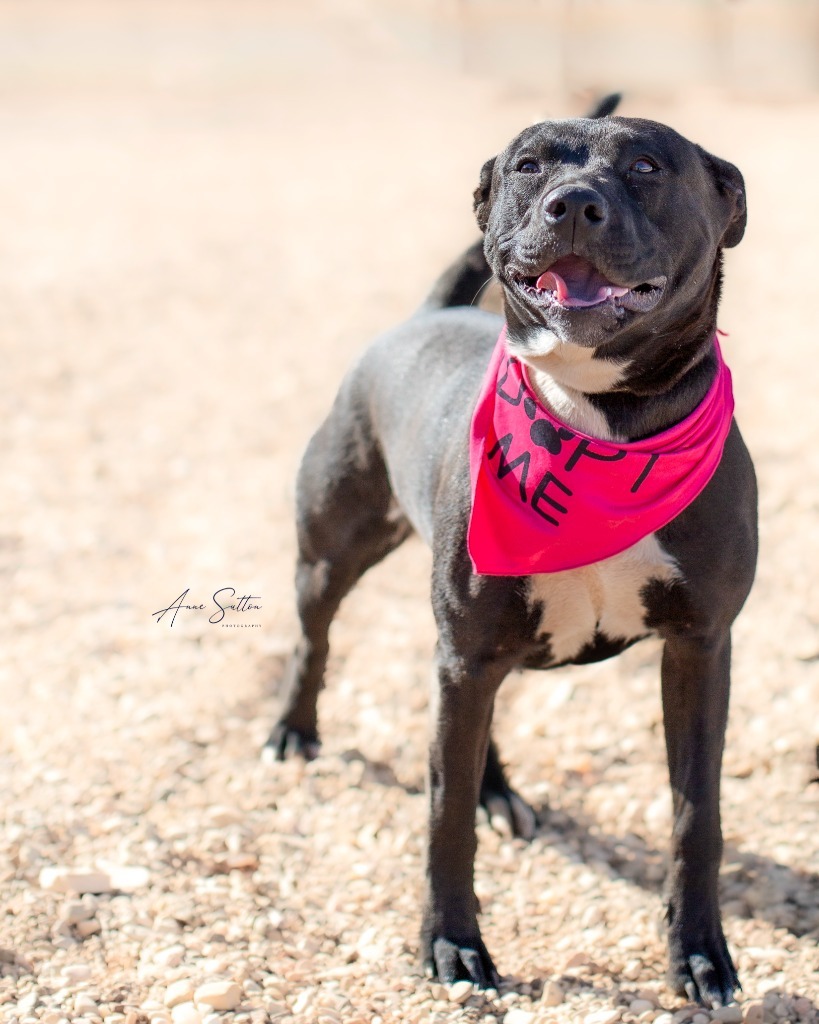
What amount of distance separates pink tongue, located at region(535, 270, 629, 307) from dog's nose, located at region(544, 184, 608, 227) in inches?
5.8

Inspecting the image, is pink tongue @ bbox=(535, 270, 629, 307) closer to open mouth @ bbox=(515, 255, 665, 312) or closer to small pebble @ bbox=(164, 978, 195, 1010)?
open mouth @ bbox=(515, 255, 665, 312)

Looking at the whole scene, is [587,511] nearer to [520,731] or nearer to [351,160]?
[520,731]

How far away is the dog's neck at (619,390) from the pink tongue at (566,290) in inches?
4.2

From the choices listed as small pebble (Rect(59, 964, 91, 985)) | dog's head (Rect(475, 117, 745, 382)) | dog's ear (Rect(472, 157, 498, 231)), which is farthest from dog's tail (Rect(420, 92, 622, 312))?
small pebble (Rect(59, 964, 91, 985))

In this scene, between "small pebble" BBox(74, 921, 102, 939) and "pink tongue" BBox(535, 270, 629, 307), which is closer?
"pink tongue" BBox(535, 270, 629, 307)

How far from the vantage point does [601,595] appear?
2916 millimetres

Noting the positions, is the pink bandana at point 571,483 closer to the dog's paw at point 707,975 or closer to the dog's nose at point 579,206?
the dog's nose at point 579,206

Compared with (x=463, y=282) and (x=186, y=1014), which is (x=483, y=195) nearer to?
(x=463, y=282)

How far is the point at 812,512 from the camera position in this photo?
217 inches

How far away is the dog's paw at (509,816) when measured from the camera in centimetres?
384

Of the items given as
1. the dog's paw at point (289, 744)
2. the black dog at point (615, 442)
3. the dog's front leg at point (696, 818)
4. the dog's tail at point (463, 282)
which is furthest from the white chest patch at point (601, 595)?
the dog's paw at point (289, 744)

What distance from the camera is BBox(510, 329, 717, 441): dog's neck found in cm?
279

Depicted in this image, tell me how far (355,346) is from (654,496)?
5.95 m

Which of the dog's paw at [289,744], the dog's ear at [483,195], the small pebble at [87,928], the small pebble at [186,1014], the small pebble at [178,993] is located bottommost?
the dog's paw at [289,744]
